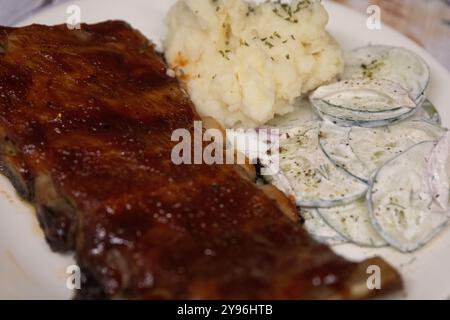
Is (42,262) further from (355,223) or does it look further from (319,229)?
(355,223)

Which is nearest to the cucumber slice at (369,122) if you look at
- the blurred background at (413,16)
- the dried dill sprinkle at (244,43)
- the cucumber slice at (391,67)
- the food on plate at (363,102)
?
the food on plate at (363,102)

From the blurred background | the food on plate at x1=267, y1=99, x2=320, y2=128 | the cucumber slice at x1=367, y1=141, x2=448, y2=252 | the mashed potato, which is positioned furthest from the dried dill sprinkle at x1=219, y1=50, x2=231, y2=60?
the blurred background

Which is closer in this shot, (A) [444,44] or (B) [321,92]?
(B) [321,92]

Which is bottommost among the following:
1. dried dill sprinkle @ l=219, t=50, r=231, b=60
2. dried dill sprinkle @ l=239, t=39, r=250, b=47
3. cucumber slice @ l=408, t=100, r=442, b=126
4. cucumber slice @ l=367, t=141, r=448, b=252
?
cucumber slice @ l=367, t=141, r=448, b=252

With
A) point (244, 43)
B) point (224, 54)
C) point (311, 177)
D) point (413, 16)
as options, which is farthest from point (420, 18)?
point (311, 177)

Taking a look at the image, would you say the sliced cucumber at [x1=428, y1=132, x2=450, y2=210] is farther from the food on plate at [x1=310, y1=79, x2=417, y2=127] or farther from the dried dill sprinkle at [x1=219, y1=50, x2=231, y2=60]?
the dried dill sprinkle at [x1=219, y1=50, x2=231, y2=60]
